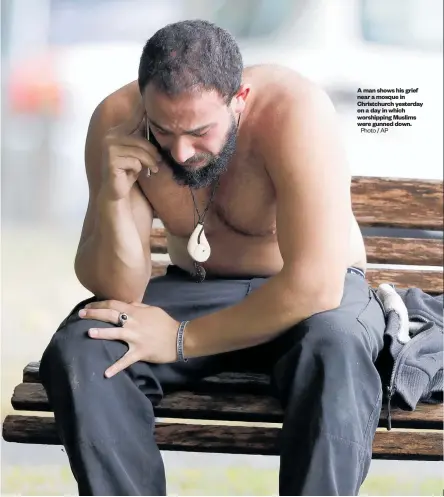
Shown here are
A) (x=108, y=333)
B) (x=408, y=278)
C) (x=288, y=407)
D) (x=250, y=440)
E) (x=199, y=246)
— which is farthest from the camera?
(x=408, y=278)

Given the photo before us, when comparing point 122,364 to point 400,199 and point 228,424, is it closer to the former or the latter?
point 228,424

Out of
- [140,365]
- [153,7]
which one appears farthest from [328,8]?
[140,365]

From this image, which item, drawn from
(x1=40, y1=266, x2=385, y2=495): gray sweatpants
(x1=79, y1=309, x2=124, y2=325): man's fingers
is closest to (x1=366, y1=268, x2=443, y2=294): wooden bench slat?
(x1=40, y1=266, x2=385, y2=495): gray sweatpants

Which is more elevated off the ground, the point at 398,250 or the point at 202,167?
the point at 202,167

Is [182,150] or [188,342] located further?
[188,342]

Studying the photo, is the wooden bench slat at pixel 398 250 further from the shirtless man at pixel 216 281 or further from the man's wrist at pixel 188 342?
the man's wrist at pixel 188 342

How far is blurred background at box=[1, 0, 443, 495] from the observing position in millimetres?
2113

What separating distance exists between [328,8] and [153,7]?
0.47 m

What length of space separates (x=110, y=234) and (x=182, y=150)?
267 millimetres

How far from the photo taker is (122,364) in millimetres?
1414

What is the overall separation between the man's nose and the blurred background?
2.38 ft

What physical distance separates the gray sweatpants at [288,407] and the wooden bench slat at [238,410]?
0.06 metres

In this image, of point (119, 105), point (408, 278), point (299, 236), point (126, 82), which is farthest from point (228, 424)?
point (126, 82)

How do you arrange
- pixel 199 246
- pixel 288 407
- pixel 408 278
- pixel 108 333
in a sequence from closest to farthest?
pixel 288 407
pixel 108 333
pixel 199 246
pixel 408 278
